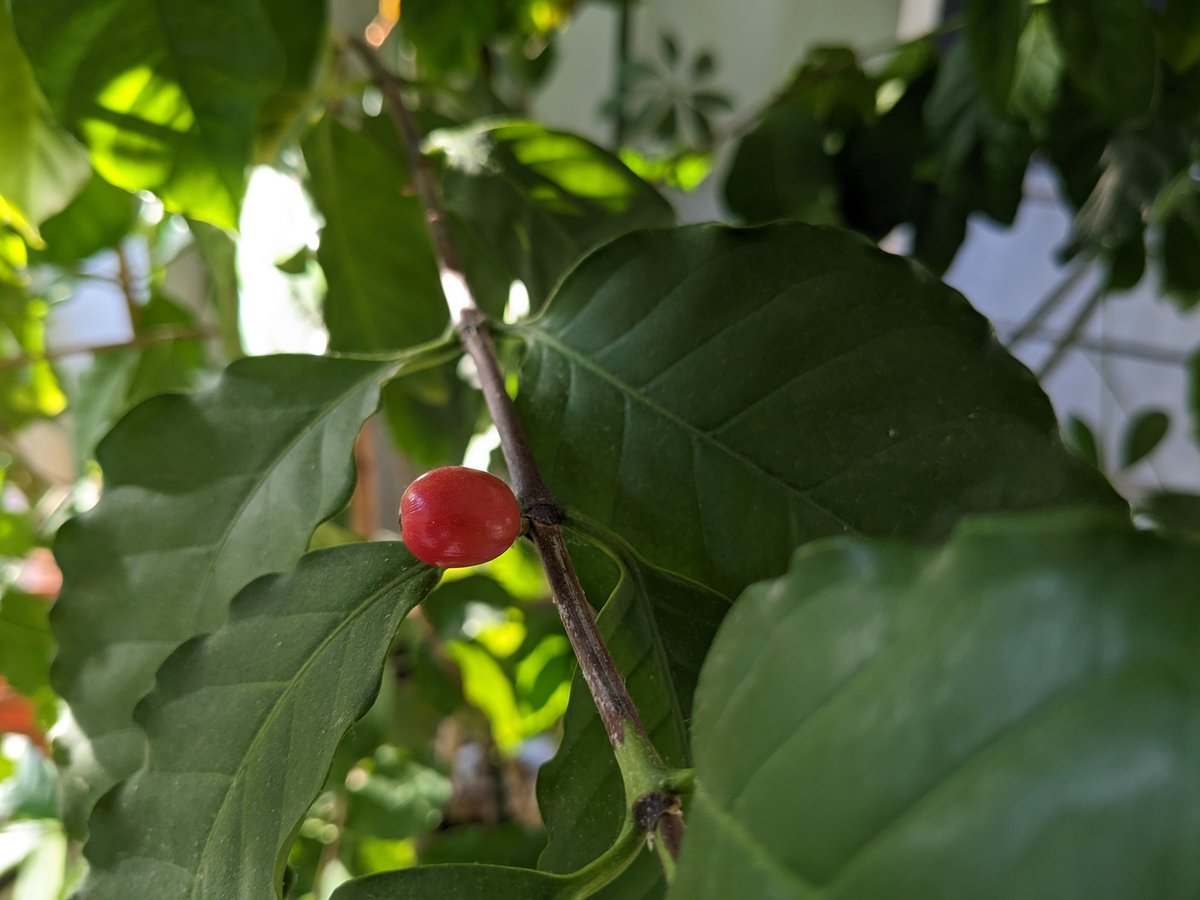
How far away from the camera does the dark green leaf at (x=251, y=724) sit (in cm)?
25

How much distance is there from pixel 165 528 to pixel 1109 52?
503 millimetres

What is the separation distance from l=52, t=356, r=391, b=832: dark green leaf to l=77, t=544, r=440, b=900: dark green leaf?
0.21 ft

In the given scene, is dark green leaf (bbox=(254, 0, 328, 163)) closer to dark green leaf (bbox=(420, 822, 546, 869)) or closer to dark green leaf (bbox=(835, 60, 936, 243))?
dark green leaf (bbox=(835, 60, 936, 243))

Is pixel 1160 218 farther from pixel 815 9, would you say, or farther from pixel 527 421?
pixel 815 9

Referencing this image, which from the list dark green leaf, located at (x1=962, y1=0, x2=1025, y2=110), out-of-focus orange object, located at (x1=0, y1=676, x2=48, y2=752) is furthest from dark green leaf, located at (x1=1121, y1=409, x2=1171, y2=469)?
out-of-focus orange object, located at (x1=0, y1=676, x2=48, y2=752)

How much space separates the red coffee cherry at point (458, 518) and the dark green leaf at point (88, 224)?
438 mm

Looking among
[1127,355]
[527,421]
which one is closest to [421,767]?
[527,421]

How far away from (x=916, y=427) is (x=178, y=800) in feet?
0.86

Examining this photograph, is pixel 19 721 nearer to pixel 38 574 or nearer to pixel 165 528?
pixel 38 574

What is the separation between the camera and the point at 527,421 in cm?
32

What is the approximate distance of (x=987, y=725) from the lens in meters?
0.12

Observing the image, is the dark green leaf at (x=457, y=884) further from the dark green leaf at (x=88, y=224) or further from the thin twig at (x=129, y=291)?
the thin twig at (x=129, y=291)

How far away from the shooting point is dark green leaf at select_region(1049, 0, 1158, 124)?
1.41ft

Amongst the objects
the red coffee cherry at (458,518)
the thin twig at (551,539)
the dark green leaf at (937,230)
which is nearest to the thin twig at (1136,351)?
the dark green leaf at (937,230)
